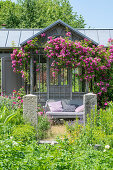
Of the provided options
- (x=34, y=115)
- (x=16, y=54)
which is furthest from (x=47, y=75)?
(x=34, y=115)

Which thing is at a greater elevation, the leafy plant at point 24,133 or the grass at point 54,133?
the leafy plant at point 24,133

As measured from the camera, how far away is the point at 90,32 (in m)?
12.4

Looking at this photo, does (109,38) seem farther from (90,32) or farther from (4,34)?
(4,34)

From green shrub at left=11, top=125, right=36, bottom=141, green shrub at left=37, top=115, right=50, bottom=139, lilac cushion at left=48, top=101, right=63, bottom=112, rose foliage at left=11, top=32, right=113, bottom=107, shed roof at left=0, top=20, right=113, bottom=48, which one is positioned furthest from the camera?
shed roof at left=0, top=20, right=113, bottom=48

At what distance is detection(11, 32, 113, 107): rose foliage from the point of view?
9852 mm

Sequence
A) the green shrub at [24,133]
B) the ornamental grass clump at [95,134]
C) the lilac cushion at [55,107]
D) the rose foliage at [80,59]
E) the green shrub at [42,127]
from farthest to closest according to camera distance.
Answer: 1. the rose foliage at [80,59]
2. the lilac cushion at [55,107]
3. the green shrub at [42,127]
4. the green shrub at [24,133]
5. the ornamental grass clump at [95,134]

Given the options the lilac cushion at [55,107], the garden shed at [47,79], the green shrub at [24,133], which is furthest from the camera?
the garden shed at [47,79]

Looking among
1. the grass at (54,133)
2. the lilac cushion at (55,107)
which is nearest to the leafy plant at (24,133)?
the grass at (54,133)

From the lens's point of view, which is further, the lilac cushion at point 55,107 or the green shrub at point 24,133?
the lilac cushion at point 55,107

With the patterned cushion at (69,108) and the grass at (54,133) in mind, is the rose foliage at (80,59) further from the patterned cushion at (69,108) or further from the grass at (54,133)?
the grass at (54,133)

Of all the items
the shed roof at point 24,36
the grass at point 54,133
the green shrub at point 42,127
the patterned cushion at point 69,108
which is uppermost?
the shed roof at point 24,36

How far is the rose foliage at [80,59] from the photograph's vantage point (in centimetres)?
985

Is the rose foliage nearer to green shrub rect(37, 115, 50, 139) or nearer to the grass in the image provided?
the grass

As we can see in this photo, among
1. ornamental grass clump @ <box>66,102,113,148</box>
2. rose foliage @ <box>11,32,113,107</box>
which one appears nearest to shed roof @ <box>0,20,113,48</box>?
rose foliage @ <box>11,32,113,107</box>
